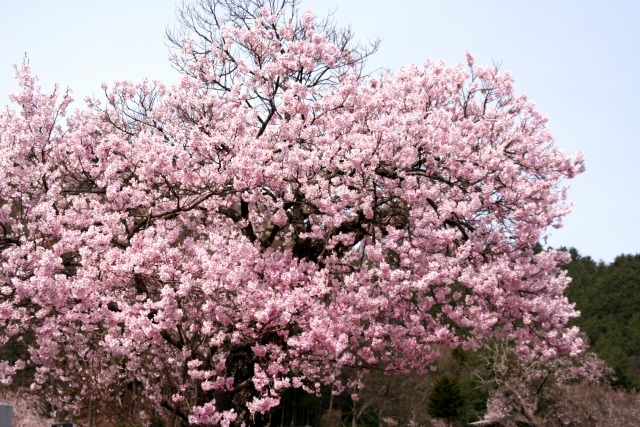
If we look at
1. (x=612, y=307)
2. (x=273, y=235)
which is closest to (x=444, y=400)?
(x=612, y=307)

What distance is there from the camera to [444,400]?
4544 cm

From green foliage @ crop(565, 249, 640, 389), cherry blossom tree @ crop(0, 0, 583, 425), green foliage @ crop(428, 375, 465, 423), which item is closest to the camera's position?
cherry blossom tree @ crop(0, 0, 583, 425)

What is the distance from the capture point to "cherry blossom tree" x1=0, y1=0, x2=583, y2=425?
10.3 metres

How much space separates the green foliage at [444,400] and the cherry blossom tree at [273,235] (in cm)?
3382

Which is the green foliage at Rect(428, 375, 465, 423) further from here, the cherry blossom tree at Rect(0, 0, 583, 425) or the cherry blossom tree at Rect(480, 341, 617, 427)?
the cherry blossom tree at Rect(0, 0, 583, 425)

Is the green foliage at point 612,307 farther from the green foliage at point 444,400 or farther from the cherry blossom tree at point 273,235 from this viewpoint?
the cherry blossom tree at point 273,235

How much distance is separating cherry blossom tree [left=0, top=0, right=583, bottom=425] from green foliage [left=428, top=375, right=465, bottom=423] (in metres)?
33.8

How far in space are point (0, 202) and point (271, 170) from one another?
235 inches

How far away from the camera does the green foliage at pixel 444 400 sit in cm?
4522

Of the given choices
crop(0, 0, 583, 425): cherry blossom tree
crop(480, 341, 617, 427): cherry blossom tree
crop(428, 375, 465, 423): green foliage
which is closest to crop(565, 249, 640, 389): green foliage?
crop(428, 375, 465, 423): green foliage

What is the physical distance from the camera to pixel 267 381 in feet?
33.1

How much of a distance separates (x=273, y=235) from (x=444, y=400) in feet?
119

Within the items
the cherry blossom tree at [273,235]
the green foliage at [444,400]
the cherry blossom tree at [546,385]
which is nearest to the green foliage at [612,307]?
the green foliage at [444,400]

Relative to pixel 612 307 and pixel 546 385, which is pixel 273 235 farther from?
pixel 612 307
